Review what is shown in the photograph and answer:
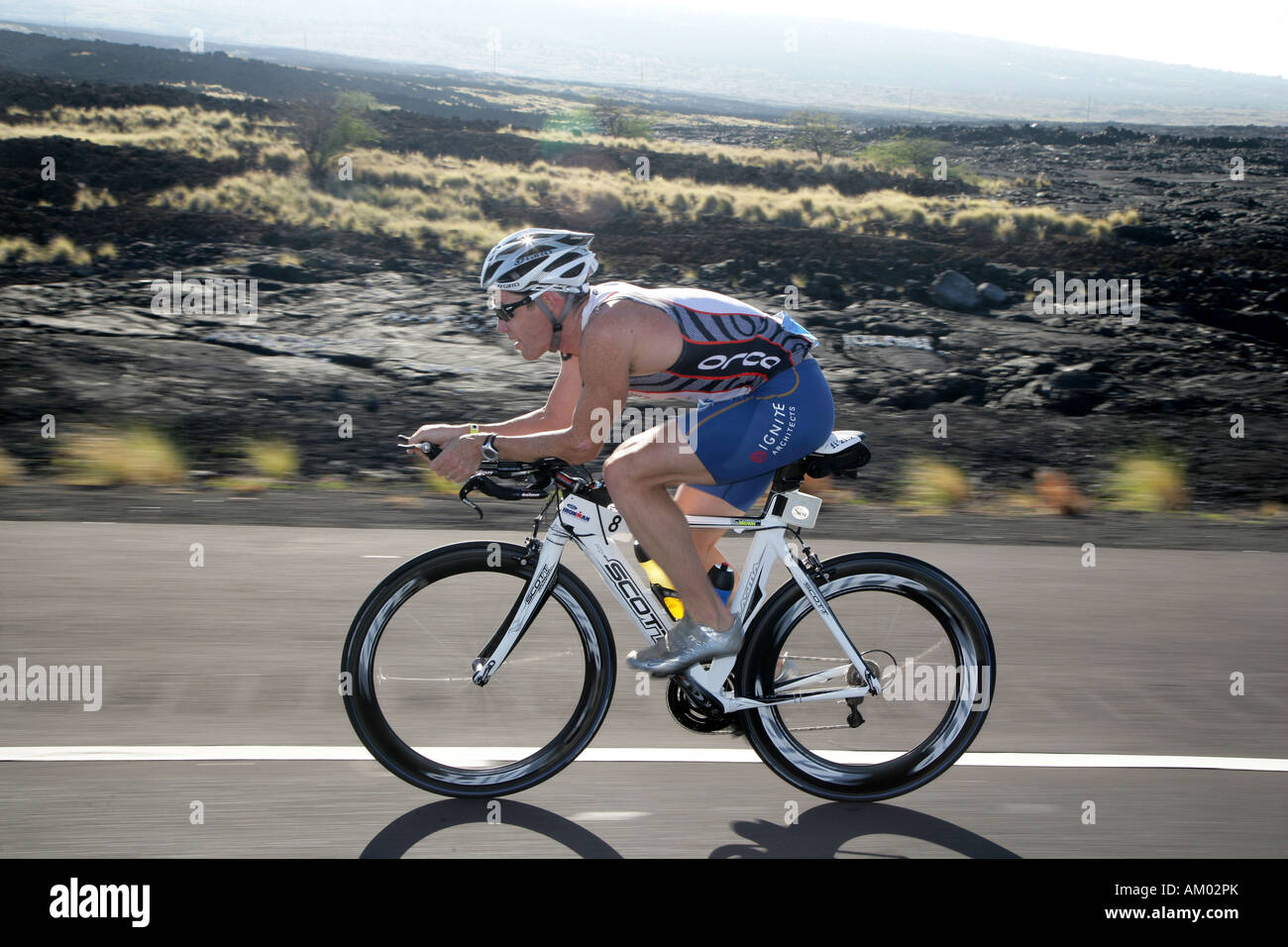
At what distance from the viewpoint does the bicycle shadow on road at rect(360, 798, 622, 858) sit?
3553mm

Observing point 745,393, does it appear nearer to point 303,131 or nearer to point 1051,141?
point 303,131

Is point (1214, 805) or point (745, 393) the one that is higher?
point (745, 393)

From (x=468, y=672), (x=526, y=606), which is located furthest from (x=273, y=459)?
(x=526, y=606)

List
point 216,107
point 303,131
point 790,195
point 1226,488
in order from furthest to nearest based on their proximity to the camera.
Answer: point 216,107
point 303,131
point 790,195
point 1226,488

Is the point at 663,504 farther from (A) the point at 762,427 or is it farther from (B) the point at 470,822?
(B) the point at 470,822

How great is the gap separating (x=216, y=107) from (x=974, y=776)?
6118cm

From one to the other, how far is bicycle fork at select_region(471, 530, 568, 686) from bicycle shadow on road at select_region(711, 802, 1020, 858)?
3.09 feet

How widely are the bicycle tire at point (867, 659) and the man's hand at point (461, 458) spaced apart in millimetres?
1077

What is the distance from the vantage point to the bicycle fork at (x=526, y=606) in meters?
3.85

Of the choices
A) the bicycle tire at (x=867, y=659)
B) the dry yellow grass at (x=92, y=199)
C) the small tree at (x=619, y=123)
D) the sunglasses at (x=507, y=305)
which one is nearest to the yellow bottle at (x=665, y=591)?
the bicycle tire at (x=867, y=659)

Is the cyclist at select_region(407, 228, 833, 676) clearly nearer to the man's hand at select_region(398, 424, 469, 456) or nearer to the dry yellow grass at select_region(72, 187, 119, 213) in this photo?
the man's hand at select_region(398, 424, 469, 456)

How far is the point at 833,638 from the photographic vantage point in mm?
4031
